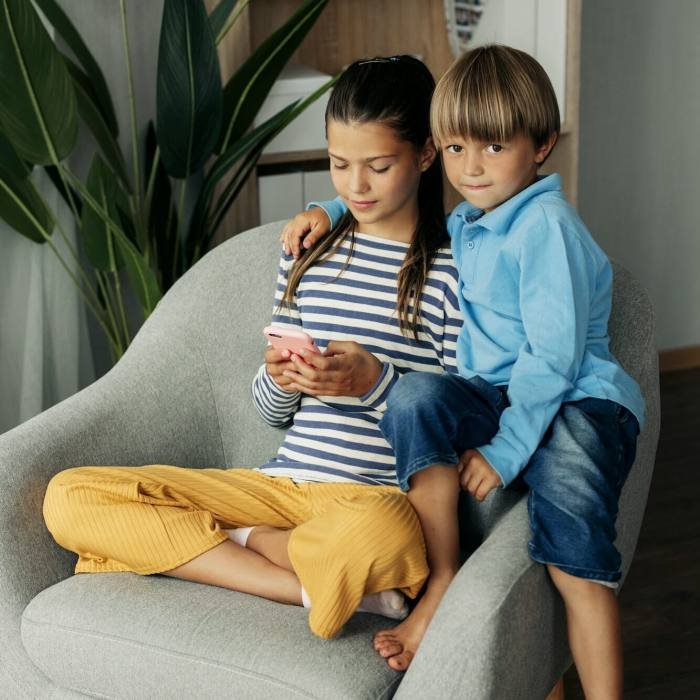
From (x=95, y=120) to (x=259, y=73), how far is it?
0.34m

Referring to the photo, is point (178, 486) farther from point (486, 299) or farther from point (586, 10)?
point (586, 10)

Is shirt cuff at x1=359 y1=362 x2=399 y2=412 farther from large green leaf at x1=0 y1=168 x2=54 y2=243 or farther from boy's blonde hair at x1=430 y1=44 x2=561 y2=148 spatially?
large green leaf at x1=0 y1=168 x2=54 y2=243

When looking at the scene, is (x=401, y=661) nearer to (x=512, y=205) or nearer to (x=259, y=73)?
(x=512, y=205)

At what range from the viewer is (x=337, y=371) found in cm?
146

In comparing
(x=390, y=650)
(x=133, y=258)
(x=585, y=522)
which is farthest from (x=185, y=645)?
(x=133, y=258)

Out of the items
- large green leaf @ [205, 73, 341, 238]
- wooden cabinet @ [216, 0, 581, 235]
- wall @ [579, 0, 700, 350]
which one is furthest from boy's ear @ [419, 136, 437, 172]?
wall @ [579, 0, 700, 350]

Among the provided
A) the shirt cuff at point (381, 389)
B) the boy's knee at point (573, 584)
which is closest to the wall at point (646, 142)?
the shirt cuff at point (381, 389)

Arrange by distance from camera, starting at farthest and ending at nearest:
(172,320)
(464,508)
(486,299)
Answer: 1. (172,320)
2. (464,508)
3. (486,299)

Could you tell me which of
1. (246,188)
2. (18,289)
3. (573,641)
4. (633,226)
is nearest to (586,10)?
(633,226)

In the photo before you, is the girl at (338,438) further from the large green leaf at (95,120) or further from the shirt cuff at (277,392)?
the large green leaf at (95,120)

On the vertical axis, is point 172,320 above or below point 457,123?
below

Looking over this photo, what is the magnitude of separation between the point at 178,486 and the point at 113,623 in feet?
0.72

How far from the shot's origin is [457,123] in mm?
1422

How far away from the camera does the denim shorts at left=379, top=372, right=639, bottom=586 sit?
1298 millimetres
